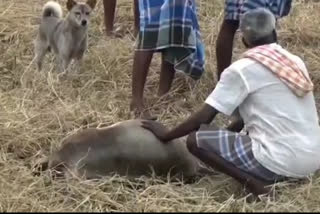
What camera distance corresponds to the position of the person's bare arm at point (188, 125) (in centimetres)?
416

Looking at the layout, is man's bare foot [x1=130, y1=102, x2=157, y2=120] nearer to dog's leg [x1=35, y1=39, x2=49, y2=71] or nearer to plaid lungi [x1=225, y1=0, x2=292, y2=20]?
plaid lungi [x1=225, y1=0, x2=292, y2=20]

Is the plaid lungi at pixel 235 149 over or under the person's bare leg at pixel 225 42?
under

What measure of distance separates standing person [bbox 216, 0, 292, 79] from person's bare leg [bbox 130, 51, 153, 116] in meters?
0.58

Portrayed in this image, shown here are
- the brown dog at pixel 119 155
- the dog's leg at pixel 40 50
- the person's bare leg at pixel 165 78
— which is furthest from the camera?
the dog's leg at pixel 40 50

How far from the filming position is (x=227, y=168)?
4.29 m

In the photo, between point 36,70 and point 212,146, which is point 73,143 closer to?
point 212,146

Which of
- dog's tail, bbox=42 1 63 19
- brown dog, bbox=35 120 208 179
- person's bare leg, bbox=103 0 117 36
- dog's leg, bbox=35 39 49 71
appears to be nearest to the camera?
brown dog, bbox=35 120 208 179

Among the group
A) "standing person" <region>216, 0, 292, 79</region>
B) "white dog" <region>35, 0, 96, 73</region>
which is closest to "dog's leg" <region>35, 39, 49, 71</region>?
"white dog" <region>35, 0, 96, 73</region>

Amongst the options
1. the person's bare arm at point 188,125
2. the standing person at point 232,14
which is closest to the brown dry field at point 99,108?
the person's bare arm at point 188,125

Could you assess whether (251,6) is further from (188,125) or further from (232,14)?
(188,125)

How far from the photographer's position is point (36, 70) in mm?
6367

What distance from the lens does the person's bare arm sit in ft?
13.7

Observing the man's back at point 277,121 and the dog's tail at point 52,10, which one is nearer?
the man's back at point 277,121

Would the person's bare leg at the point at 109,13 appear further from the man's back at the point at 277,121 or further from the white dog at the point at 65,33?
the man's back at the point at 277,121
